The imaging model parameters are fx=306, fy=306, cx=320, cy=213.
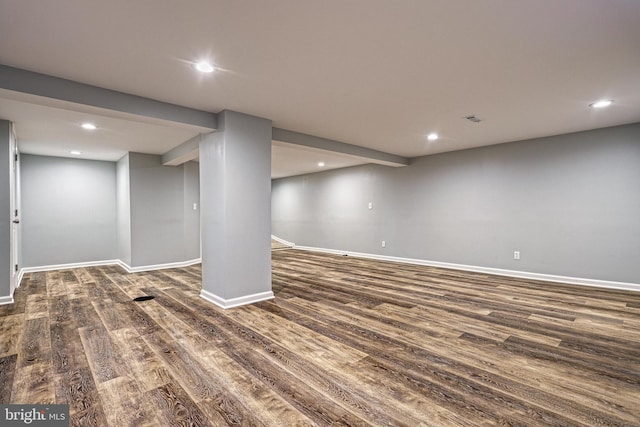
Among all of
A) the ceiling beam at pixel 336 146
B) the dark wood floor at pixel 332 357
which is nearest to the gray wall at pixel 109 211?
the dark wood floor at pixel 332 357

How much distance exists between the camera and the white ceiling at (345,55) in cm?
179

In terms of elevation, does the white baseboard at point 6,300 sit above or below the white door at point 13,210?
below

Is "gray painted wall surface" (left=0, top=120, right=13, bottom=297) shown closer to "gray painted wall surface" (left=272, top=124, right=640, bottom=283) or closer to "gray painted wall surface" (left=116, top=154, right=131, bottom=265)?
"gray painted wall surface" (left=116, top=154, right=131, bottom=265)

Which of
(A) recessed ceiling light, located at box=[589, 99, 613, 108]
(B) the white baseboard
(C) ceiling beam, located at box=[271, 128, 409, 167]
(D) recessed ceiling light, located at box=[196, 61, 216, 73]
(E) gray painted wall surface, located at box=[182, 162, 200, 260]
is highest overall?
(A) recessed ceiling light, located at box=[589, 99, 613, 108]

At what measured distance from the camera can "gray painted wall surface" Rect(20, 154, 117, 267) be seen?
5.78 meters

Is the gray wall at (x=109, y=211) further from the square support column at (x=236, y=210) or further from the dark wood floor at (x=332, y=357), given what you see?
the square support column at (x=236, y=210)

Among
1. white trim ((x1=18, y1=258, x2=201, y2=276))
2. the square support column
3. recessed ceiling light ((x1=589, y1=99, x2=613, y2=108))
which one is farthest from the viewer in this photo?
white trim ((x1=18, y1=258, x2=201, y2=276))

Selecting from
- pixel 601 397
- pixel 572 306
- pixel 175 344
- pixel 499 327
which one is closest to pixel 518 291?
pixel 572 306

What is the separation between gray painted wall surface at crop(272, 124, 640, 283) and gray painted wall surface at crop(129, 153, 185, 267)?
4.07 meters

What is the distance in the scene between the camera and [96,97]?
2.81 m

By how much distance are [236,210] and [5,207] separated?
2771 mm

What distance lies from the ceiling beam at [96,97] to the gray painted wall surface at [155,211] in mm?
3065

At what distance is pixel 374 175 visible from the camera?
7.46m

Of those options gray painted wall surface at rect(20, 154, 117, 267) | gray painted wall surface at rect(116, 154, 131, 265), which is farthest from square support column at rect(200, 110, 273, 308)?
gray painted wall surface at rect(20, 154, 117, 267)
